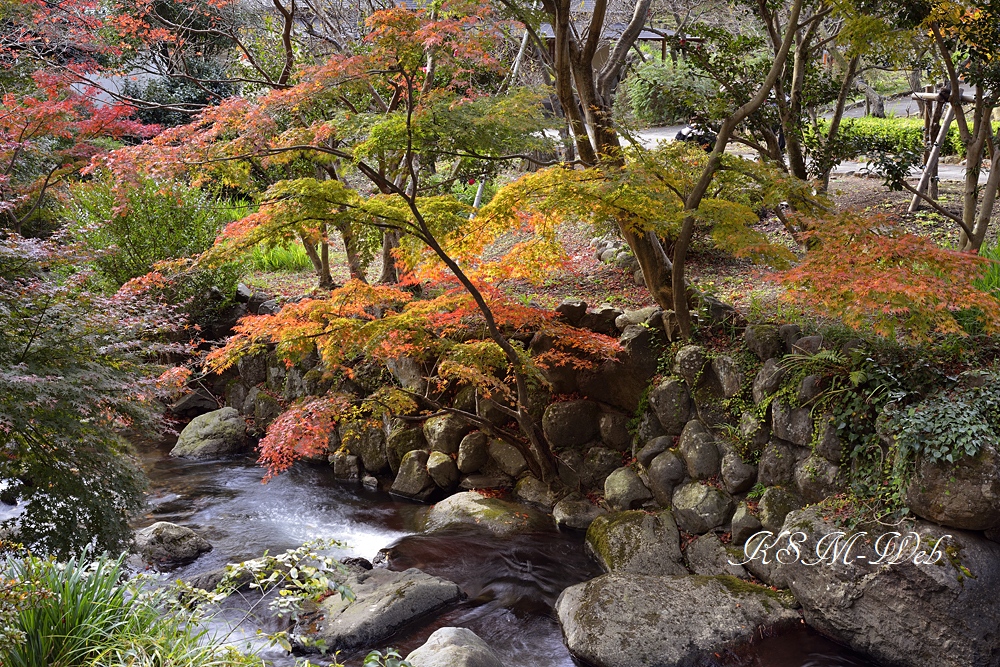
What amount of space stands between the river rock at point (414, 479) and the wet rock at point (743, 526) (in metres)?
3.60

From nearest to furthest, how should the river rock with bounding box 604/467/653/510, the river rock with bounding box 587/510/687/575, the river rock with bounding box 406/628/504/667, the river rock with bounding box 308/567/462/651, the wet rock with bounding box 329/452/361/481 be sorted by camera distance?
the river rock with bounding box 406/628/504/667, the river rock with bounding box 308/567/462/651, the river rock with bounding box 587/510/687/575, the river rock with bounding box 604/467/653/510, the wet rock with bounding box 329/452/361/481

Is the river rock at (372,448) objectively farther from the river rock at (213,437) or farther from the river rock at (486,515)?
the river rock at (213,437)

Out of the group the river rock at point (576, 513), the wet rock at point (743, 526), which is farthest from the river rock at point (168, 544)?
the wet rock at point (743, 526)

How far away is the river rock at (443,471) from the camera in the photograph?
8.66 m

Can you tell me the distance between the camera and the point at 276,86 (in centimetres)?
887

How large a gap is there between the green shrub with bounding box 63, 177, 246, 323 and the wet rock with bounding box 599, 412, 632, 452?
247 inches

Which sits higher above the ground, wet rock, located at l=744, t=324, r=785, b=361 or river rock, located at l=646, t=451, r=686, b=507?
wet rock, located at l=744, t=324, r=785, b=361

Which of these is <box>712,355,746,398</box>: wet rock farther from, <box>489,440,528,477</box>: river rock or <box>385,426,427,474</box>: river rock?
<box>385,426,427,474</box>: river rock

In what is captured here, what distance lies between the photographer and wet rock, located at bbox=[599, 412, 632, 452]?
7.96 m

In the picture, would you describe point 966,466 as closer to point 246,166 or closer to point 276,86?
point 246,166

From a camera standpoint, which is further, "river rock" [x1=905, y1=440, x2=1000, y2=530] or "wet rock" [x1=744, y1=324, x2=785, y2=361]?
"wet rock" [x1=744, y1=324, x2=785, y2=361]

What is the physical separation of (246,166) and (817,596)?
681 centimetres

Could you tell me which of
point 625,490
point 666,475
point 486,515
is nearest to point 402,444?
point 486,515

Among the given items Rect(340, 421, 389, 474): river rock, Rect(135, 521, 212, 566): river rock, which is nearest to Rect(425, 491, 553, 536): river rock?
Rect(340, 421, 389, 474): river rock
